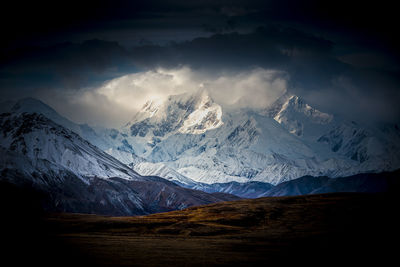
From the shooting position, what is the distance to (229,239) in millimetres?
129750

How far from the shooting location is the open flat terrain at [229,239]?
8788cm

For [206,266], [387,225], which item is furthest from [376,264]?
[387,225]

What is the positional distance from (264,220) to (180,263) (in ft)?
334

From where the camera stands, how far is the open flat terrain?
87875mm

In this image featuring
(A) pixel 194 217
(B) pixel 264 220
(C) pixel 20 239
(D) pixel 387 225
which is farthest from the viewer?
(A) pixel 194 217

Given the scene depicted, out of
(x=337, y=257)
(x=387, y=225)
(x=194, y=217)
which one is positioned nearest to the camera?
(x=337, y=257)

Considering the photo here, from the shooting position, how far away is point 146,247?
10750 centimetres

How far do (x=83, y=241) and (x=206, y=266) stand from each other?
153 feet

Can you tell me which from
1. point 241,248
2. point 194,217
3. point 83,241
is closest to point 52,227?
point 83,241

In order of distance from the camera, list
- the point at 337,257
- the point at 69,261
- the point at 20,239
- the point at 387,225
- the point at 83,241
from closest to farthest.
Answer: the point at 69,261
the point at 337,257
the point at 20,239
the point at 83,241
the point at 387,225

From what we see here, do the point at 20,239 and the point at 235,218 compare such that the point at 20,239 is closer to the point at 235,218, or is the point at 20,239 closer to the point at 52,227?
the point at 52,227

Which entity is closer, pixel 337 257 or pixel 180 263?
pixel 180 263

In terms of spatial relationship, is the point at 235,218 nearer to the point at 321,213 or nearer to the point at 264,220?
the point at 264,220

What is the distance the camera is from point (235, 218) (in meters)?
184
